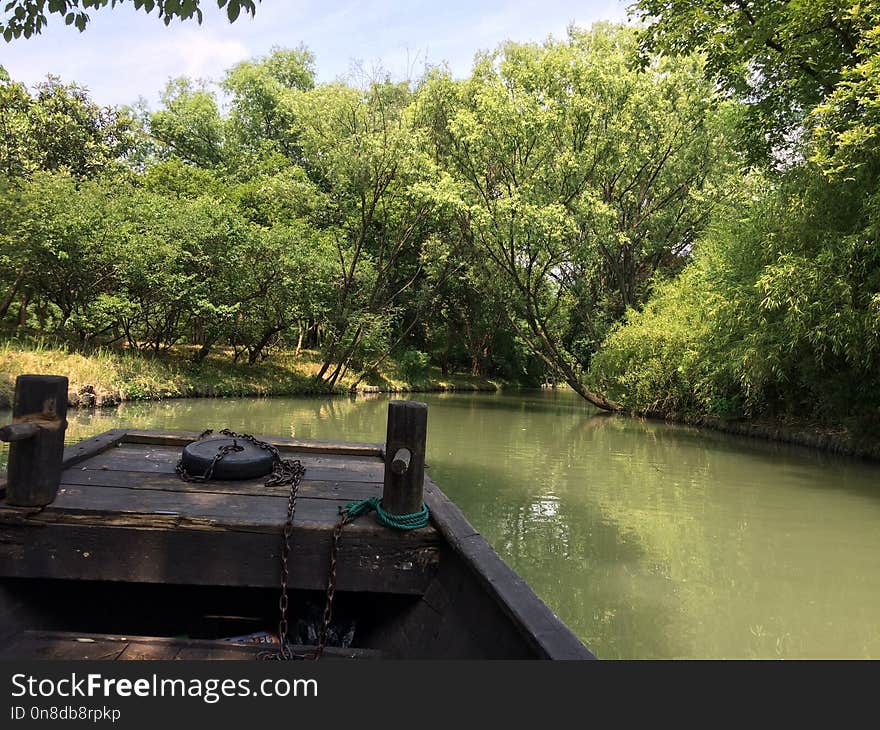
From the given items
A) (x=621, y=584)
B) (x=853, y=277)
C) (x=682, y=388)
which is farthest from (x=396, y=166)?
(x=621, y=584)

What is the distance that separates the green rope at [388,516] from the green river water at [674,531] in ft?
4.83

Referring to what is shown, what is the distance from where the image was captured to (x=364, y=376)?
77.1ft

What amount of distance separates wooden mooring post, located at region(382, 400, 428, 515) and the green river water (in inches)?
61.1

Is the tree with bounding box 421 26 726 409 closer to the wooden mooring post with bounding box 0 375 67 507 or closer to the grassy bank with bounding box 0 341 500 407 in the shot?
the grassy bank with bounding box 0 341 500 407

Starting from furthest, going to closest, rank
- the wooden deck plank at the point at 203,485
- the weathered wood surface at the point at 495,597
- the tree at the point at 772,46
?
the tree at the point at 772,46 < the wooden deck plank at the point at 203,485 < the weathered wood surface at the point at 495,597

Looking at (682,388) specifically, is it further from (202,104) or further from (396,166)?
(202,104)

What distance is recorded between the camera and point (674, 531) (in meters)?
5.57

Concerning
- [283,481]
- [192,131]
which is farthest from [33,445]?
[192,131]

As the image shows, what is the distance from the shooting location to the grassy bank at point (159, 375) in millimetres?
12641

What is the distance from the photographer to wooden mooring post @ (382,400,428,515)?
2439 mm

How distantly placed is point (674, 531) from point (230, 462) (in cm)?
426

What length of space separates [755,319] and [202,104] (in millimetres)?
30067

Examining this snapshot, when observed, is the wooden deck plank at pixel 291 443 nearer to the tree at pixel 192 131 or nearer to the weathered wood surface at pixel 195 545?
the weathered wood surface at pixel 195 545

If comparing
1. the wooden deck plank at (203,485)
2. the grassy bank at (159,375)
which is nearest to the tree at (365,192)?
the grassy bank at (159,375)
